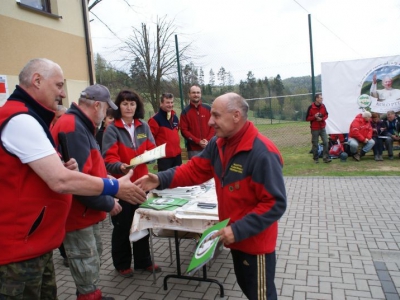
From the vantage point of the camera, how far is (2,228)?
6.29ft

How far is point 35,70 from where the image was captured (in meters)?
2.03

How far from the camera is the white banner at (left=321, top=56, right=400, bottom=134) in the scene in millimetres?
10422

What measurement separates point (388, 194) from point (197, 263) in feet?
19.3

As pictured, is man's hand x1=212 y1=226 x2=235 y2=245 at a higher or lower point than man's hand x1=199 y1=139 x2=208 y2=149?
lower

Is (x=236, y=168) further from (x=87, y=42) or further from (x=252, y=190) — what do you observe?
(x=87, y=42)

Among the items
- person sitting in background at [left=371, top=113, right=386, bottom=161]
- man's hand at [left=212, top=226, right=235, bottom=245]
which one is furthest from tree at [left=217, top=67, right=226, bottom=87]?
man's hand at [left=212, top=226, right=235, bottom=245]

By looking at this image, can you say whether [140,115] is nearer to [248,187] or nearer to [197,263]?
[248,187]

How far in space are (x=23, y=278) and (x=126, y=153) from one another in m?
1.95

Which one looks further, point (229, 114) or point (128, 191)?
point (128, 191)

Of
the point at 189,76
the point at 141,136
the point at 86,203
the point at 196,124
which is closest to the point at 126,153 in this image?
the point at 141,136

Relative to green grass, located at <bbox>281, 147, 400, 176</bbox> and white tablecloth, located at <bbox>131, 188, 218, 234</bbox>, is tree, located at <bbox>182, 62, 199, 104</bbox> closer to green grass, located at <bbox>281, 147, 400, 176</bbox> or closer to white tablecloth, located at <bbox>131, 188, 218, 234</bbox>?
green grass, located at <bbox>281, 147, 400, 176</bbox>

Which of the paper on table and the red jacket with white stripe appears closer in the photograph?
the red jacket with white stripe

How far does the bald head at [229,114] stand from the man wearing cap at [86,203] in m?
1.11

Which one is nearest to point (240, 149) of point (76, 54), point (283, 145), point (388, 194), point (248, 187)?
point (248, 187)
